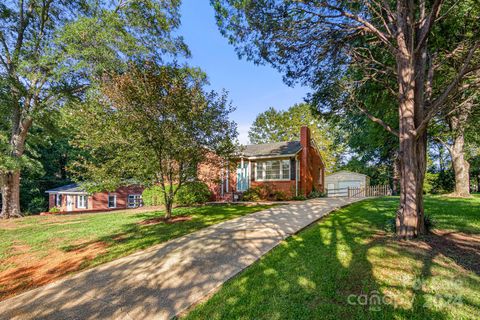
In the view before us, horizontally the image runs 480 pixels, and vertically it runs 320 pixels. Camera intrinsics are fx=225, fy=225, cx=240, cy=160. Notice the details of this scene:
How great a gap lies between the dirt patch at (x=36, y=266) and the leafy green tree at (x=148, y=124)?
9.18ft

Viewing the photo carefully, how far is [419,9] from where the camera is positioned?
18.7 ft

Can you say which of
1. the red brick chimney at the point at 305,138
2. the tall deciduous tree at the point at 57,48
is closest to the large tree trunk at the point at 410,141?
the red brick chimney at the point at 305,138

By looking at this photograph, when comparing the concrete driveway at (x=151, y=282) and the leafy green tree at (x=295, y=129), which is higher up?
the leafy green tree at (x=295, y=129)

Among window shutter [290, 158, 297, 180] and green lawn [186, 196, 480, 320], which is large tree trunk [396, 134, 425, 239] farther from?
window shutter [290, 158, 297, 180]

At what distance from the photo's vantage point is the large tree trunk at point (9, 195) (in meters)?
12.0

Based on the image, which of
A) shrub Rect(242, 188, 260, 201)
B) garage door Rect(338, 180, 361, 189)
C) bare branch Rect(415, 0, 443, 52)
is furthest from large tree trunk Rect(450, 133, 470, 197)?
bare branch Rect(415, 0, 443, 52)

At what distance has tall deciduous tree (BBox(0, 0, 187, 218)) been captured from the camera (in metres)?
10.8

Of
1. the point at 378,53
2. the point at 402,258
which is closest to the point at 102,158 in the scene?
the point at 402,258

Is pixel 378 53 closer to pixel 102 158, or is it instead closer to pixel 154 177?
pixel 154 177

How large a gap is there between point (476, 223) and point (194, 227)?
313 inches

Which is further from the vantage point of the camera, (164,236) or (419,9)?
(164,236)

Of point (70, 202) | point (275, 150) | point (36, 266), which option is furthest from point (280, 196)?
point (70, 202)

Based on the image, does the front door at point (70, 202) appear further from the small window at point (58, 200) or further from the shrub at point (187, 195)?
the shrub at point (187, 195)

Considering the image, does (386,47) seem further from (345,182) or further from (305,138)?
(345,182)
